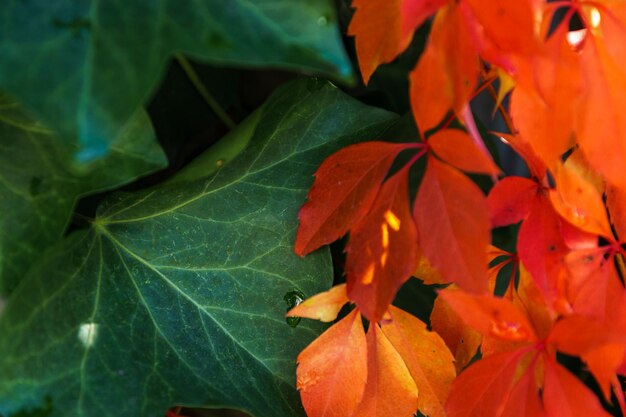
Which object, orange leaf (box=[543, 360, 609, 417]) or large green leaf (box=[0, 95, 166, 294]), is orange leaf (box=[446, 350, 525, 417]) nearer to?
orange leaf (box=[543, 360, 609, 417])

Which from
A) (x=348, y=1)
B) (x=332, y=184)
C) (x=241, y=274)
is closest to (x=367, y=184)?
(x=332, y=184)

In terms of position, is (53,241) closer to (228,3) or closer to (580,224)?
(228,3)

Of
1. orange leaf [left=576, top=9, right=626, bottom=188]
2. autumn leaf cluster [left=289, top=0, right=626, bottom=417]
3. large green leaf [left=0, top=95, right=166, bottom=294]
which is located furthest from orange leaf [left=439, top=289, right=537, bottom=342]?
large green leaf [left=0, top=95, right=166, bottom=294]

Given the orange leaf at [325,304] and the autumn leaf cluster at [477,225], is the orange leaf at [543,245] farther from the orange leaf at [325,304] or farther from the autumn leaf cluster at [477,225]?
the orange leaf at [325,304]

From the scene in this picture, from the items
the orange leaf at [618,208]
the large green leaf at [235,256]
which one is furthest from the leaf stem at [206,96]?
the orange leaf at [618,208]

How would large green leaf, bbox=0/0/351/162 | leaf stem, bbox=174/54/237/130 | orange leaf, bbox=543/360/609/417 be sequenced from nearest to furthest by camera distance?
large green leaf, bbox=0/0/351/162, orange leaf, bbox=543/360/609/417, leaf stem, bbox=174/54/237/130

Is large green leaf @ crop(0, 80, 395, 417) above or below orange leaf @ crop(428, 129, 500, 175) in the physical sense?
below
